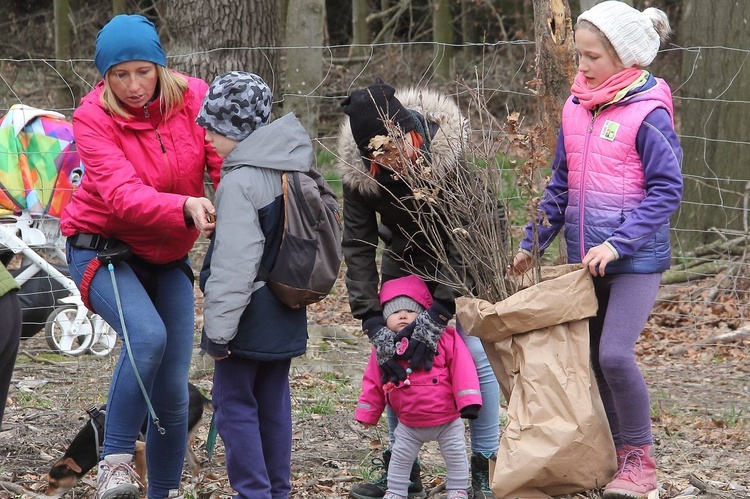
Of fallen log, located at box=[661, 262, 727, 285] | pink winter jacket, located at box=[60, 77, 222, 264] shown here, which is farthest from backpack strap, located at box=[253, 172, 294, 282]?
fallen log, located at box=[661, 262, 727, 285]

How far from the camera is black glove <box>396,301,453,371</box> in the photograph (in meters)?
3.75

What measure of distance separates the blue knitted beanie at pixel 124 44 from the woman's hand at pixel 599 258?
175 cm

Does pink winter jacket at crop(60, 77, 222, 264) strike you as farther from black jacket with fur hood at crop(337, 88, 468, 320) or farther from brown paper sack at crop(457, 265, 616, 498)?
brown paper sack at crop(457, 265, 616, 498)

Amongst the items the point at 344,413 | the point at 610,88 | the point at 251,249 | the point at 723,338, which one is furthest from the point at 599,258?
the point at 723,338

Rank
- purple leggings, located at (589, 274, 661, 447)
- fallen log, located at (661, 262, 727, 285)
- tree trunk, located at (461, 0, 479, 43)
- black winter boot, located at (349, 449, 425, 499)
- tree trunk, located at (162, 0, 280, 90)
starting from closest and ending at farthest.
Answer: purple leggings, located at (589, 274, 661, 447), black winter boot, located at (349, 449, 425, 499), tree trunk, located at (162, 0, 280, 90), fallen log, located at (661, 262, 727, 285), tree trunk, located at (461, 0, 479, 43)

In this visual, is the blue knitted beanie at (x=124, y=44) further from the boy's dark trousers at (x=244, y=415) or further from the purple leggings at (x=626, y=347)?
the purple leggings at (x=626, y=347)

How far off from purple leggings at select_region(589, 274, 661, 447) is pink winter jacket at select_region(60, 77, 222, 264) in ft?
5.24

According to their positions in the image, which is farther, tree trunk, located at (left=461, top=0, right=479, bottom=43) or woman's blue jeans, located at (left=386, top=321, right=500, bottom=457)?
tree trunk, located at (left=461, top=0, right=479, bottom=43)

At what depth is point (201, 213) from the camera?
3422mm

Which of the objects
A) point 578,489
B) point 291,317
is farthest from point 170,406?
point 578,489

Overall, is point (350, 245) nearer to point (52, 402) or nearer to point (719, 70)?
point (52, 402)

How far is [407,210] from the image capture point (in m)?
3.57

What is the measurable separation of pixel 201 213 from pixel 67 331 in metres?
3.69

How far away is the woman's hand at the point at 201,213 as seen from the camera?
11.2 feet
